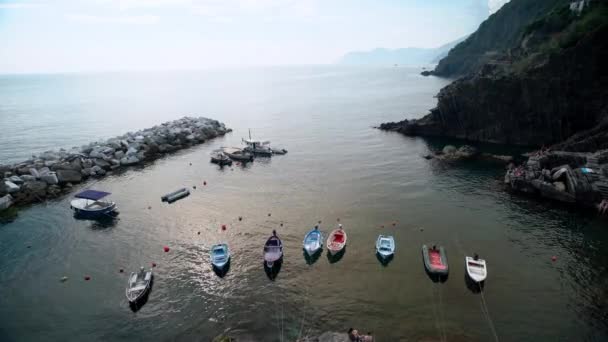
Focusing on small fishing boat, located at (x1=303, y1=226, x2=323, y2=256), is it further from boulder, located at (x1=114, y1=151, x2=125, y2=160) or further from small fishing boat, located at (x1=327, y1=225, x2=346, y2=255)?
boulder, located at (x1=114, y1=151, x2=125, y2=160)

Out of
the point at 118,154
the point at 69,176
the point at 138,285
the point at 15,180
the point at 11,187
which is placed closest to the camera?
the point at 138,285

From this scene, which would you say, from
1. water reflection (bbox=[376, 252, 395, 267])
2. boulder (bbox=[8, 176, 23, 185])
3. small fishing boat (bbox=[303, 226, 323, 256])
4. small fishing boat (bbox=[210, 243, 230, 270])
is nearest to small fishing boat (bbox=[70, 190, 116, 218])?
boulder (bbox=[8, 176, 23, 185])

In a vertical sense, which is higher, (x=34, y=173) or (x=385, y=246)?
(x=34, y=173)

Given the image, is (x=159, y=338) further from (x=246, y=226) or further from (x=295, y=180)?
(x=295, y=180)

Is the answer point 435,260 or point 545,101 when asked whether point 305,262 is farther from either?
point 545,101

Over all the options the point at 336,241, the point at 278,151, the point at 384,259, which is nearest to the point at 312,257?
the point at 336,241

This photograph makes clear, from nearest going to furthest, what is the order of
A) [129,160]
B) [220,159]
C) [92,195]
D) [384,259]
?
[384,259], [92,195], [220,159], [129,160]
